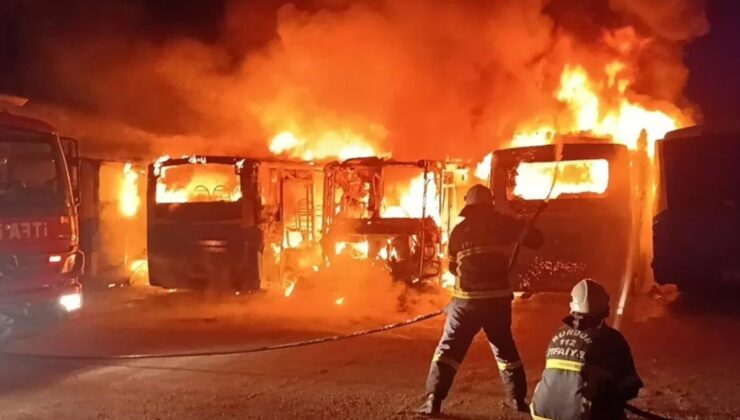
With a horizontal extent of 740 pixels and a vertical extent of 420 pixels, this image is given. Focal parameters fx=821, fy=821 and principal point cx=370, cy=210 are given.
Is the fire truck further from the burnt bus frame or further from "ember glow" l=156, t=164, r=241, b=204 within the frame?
"ember glow" l=156, t=164, r=241, b=204

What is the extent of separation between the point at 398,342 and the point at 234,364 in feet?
6.02

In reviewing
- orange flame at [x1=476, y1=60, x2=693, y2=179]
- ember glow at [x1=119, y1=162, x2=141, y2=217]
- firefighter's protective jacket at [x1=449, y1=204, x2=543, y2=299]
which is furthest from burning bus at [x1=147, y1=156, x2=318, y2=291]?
firefighter's protective jacket at [x1=449, y1=204, x2=543, y2=299]

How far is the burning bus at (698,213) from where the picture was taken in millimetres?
10367

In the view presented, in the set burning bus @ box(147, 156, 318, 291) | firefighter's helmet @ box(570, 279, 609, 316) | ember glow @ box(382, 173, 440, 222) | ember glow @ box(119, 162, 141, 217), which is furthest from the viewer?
ember glow @ box(119, 162, 141, 217)

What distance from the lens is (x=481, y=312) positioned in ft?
18.6

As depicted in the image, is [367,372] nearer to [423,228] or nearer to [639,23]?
[423,228]

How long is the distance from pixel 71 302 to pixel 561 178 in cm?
650

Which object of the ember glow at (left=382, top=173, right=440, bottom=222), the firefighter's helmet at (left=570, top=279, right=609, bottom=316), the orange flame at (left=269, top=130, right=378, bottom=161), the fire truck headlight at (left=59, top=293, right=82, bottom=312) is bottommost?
the fire truck headlight at (left=59, top=293, right=82, bottom=312)

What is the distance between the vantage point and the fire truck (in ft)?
25.9

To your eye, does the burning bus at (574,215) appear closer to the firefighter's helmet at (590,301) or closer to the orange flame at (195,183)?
the orange flame at (195,183)

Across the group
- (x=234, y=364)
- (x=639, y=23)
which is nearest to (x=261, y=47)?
(x=639, y=23)

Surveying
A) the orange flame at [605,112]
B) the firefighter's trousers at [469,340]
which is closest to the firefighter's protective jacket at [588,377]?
the firefighter's trousers at [469,340]

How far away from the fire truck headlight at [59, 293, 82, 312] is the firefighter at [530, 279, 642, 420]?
5954 mm

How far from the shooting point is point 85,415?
19.3 ft
